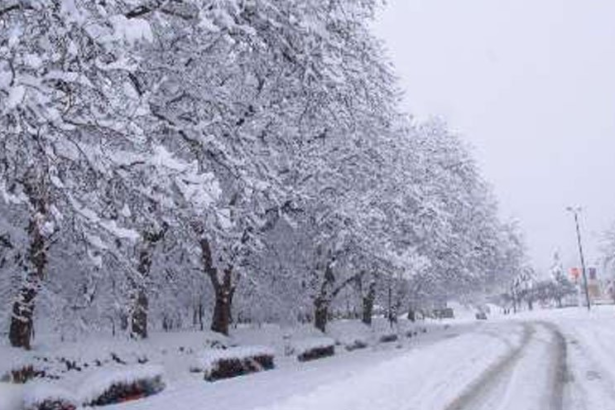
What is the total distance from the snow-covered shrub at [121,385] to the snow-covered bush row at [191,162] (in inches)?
52.2

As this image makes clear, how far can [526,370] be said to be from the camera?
778 inches

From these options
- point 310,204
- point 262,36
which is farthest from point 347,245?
point 262,36

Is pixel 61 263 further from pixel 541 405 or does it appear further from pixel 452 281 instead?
pixel 452 281

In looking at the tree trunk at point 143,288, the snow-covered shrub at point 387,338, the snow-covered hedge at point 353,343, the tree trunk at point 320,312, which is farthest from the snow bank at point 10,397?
the snow-covered shrub at point 387,338

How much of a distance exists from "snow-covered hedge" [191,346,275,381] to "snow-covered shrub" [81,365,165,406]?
287cm

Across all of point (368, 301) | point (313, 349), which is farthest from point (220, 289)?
point (368, 301)

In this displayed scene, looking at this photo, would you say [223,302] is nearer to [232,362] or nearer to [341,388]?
[232,362]

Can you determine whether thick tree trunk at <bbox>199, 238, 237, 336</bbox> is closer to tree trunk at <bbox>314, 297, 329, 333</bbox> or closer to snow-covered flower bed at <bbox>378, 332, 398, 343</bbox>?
tree trunk at <bbox>314, 297, 329, 333</bbox>

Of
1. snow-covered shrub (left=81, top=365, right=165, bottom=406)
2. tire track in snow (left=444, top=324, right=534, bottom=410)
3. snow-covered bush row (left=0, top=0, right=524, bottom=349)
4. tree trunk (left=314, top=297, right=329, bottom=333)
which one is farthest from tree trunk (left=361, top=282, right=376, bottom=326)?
snow-covered shrub (left=81, top=365, right=165, bottom=406)

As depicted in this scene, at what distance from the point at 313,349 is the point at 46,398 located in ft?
46.3

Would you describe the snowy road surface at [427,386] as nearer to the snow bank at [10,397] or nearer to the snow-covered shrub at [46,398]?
the snow-covered shrub at [46,398]

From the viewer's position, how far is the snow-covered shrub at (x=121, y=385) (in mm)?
16438

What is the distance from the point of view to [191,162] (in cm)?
1410

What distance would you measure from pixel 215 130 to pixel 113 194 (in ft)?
17.0
